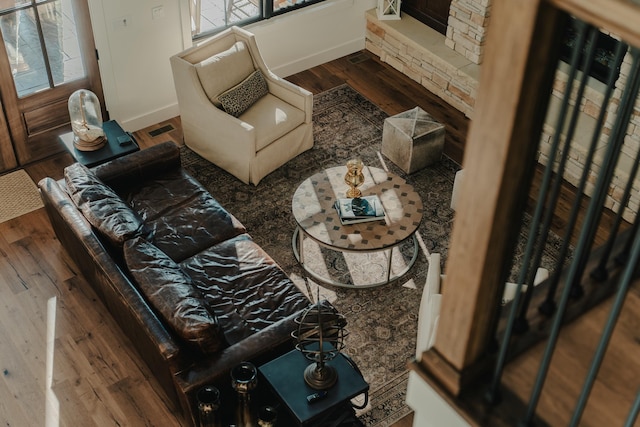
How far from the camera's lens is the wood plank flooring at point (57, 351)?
174 inches

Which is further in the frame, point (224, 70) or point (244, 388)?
point (224, 70)

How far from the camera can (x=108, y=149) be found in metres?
5.45

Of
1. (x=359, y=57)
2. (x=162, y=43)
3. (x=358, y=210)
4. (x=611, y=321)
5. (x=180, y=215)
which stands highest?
(x=611, y=321)

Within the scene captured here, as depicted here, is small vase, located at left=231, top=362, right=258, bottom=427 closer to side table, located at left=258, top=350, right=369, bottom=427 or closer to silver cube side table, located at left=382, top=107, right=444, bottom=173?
side table, located at left=258, top=350, right=369, bottom=427

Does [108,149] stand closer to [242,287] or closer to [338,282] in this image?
[242,287]

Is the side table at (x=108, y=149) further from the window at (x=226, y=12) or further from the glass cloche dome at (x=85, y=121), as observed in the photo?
the window at (x=226, y=12)

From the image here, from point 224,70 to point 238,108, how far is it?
0.33m

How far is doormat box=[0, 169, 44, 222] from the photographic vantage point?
5734mm

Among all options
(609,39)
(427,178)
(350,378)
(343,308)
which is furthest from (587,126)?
(350,378)

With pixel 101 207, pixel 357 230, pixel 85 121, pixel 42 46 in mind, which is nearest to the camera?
pixel 101 207

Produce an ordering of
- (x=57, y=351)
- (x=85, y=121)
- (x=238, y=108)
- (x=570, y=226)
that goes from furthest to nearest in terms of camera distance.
Answer: (x=238, y=108)
(x=85, y=121)
(x=57, y=351)
(x=570, y=226)

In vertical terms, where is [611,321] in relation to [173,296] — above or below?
above

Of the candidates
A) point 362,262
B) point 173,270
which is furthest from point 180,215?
point 362,262

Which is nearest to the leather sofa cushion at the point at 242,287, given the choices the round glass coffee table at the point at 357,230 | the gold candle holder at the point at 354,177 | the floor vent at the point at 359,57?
the round glass coffee table at the point at 357,230
